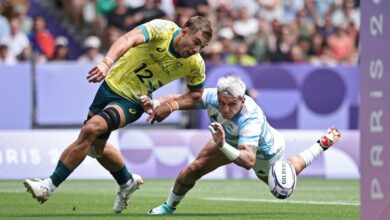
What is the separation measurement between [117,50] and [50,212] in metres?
2.12

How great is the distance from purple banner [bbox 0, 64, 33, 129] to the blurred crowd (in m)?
1.13

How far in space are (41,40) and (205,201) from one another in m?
10.1

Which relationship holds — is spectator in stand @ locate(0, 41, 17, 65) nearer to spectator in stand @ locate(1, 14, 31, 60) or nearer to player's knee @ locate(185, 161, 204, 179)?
spectator in stand @ locate(1, 14, 31, 60)

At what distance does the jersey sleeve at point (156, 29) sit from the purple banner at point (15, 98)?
9148 mm

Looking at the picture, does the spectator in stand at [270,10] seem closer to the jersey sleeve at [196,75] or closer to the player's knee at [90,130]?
the jersey sleeve at [196,75]

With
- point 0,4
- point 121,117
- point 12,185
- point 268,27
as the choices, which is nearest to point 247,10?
point 268,27

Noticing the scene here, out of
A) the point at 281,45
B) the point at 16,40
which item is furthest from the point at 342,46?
the point at 16,40

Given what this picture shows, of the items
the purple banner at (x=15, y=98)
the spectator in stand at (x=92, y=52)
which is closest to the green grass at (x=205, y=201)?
the purple banner at (x=15, y=98)

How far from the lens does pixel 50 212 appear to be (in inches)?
515

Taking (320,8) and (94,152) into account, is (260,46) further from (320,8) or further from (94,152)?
(94,152)

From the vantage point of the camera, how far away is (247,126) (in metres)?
12.6

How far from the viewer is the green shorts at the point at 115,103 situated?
1320cm

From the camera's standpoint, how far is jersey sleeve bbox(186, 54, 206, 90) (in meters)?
13.5

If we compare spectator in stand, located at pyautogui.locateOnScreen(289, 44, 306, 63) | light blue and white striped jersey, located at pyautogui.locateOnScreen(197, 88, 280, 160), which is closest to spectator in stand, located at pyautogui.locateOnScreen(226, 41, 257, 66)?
spectator in stand, located at pyautogui.locateOnScreen(289, 44, 306, 63)
